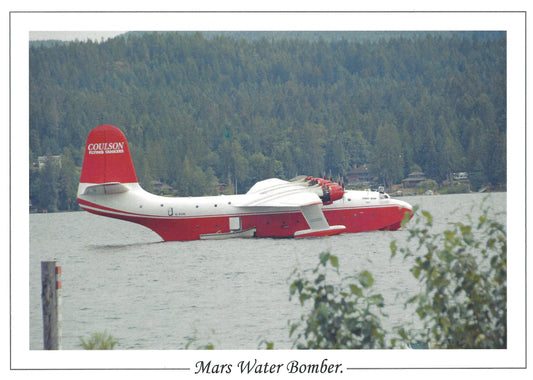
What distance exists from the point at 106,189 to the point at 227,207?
239 inches

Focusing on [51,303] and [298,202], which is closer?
[51,303]

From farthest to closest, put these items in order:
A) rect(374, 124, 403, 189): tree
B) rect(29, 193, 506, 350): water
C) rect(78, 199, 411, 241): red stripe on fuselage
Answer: rect(374, 124, 403, 189): tree < rect(78, 199, 411, 241): red stripe on fuselage < rect(29, 193, 506, 350): water

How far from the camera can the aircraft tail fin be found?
34.8 m

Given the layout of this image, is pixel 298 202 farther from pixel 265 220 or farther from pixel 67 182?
pixel 67 182

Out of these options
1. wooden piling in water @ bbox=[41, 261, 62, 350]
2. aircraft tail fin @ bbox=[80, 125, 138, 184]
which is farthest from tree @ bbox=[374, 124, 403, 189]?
wooden piling in water @ bbox=[41, 261, 62, 350]

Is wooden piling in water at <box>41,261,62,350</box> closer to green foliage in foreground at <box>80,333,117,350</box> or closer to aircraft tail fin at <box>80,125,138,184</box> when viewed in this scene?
green foliage in foreground at <box>80,333,117,350</box>

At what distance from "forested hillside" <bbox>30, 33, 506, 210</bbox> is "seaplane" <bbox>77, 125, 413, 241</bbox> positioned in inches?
456

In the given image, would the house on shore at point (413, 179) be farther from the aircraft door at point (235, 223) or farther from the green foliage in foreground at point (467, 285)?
the green foliage in foreground at point (467, 285)

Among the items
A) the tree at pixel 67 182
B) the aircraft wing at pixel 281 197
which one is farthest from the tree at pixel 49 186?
the aircraft wing at pixel 281 197

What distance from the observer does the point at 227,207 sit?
117 ft

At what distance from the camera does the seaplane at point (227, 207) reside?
35.0 m

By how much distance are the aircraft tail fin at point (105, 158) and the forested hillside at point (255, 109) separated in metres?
11.5

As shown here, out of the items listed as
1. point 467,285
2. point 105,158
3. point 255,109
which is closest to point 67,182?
point 105,158
